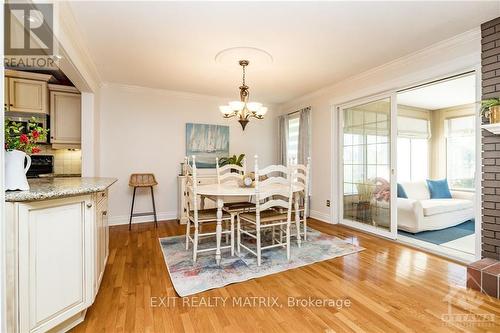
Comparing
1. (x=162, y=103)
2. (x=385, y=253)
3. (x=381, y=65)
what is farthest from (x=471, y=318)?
(x=162, y=103)

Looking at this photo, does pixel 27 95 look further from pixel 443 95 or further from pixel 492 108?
pixel 443 95

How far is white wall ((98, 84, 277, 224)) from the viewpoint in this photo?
420 centimetres

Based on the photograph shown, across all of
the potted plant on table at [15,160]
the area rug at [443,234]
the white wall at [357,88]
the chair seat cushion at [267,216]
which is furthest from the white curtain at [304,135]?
the potted plant on table at [15,160]

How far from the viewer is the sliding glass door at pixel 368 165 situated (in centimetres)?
346

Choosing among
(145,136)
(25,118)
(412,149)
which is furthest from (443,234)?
(25,118)

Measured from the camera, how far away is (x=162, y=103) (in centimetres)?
456

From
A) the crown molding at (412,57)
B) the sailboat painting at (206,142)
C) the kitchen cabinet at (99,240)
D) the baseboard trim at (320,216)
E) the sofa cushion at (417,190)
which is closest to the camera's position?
the kitchen cabinet at (99,240)

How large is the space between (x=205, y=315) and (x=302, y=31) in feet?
8.59

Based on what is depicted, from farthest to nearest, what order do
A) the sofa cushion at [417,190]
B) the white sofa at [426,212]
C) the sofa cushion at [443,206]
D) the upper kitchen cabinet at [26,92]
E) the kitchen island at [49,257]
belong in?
the sofa cushion at [417,190]
the sofa cushion at [443,206]
the white sofa at [426,212]
the upper kitchen cabinet at [26,92]
the kitchen island at [49,257]

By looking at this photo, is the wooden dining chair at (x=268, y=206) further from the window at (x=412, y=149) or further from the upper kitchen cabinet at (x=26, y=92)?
the window at (x=412, y=149)

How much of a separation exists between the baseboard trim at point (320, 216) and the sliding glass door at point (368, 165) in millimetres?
221

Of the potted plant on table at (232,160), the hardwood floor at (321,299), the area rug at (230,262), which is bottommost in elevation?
the hardwood floor at (321,299)

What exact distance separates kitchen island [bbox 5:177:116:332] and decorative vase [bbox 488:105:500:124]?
325cm

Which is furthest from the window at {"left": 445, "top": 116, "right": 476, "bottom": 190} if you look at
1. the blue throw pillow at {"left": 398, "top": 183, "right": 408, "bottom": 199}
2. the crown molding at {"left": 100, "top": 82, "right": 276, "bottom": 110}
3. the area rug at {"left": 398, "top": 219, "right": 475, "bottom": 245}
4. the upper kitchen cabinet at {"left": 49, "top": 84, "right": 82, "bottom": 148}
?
the upper kitchen cabinet at {"left": 49, "top": 84, "right": 82, "bottom": 148}
